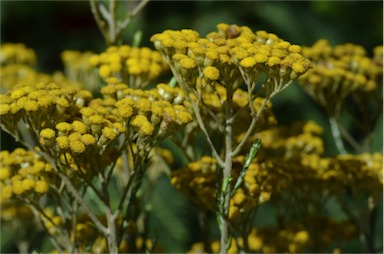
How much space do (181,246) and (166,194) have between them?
333 millimetres

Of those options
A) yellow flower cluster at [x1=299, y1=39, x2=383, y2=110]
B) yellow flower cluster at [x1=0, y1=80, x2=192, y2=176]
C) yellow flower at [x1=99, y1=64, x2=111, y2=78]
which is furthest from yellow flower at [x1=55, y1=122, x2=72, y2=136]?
yellow flower cluster at [x1=299, y1=39, x2=383, y2=110]

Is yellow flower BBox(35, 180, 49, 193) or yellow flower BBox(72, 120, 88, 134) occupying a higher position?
yellow flower BBox(72, 120, 88, 134)

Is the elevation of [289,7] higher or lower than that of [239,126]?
lower

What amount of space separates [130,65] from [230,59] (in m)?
0.33

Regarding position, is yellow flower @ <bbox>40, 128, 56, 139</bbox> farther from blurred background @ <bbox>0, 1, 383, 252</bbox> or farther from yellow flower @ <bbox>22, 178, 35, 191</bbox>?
blurred background @ <bbox>0, 1, 383, 252</bbox>

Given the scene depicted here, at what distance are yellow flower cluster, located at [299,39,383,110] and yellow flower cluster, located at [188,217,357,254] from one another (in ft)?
1.20

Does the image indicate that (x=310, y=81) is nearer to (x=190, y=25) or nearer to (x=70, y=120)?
(x=70, y=120)

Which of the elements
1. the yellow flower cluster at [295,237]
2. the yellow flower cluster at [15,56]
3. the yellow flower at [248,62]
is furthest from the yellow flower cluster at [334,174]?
the yellow flower cluster at [15,56]

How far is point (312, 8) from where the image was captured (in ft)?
11.9

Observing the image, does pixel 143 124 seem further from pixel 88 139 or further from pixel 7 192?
pixel 7 192

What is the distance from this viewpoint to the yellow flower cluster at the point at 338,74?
167cm

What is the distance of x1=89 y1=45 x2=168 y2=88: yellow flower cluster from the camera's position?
1357mm

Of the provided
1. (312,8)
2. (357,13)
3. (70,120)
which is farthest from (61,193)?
(357,13)

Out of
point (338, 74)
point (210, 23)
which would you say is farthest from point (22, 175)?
point (210, 23)
